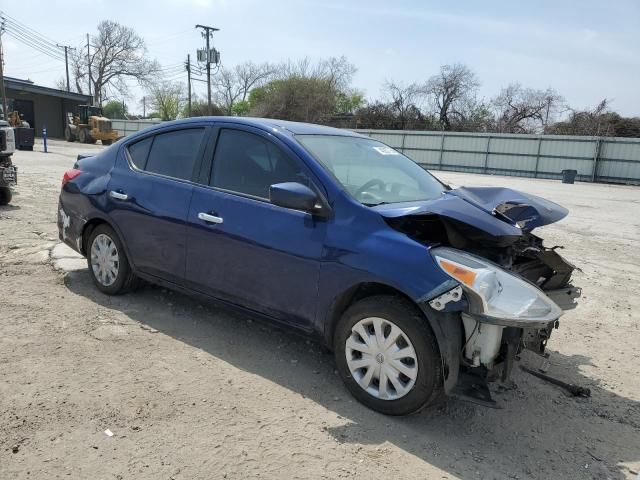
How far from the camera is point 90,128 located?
127 feet

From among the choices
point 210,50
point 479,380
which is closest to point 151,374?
point 479,380

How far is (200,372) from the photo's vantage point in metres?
3.49

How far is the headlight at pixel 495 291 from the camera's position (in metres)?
2.70

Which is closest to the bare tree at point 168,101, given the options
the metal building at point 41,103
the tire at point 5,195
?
the metal building at point 41,103

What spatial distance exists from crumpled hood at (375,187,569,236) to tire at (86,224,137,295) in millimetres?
2517

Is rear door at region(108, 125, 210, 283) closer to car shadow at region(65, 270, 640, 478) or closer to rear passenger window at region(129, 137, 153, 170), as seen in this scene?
rear passenger window at region(129, 137, 153, 170)

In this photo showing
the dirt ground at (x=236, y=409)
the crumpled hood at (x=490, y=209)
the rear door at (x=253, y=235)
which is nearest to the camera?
the dirt ground at (x=236, y=409)

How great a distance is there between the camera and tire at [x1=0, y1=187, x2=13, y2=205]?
29.2ft

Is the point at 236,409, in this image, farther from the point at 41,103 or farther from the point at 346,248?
the point at 41,103

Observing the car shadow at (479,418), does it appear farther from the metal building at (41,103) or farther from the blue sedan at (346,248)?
the metal building at (41,103)

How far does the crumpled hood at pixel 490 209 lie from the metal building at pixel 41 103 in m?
47.6

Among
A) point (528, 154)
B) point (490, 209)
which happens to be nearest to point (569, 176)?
point (528, 154)

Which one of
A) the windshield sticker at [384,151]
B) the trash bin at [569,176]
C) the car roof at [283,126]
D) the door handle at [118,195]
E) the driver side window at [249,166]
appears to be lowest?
the trash bin at [569,176]

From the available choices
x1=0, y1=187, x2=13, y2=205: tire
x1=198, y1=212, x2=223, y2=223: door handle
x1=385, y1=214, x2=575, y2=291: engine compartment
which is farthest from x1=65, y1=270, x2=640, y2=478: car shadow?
x1=0, y1=187, x2=13, y2=205: tire
